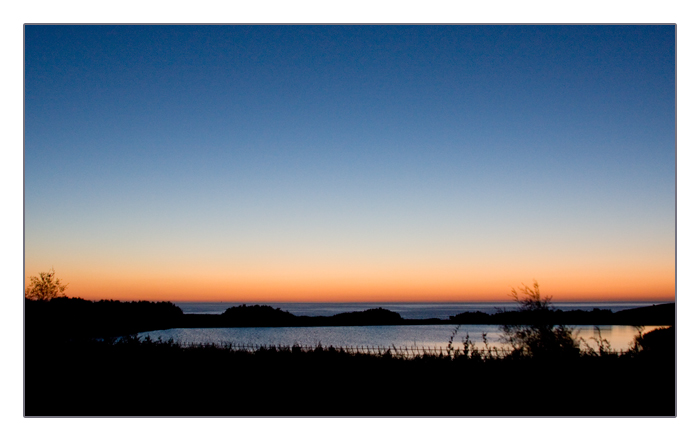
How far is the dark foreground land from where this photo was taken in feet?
21.2

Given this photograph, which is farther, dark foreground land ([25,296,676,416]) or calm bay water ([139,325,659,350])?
calm bay water ([139,325,659,350])

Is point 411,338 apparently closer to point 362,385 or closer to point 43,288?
point 362,385

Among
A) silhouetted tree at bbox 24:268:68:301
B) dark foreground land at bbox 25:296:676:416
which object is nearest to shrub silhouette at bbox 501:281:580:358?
dark foreground land at bbox 25:296:676:416

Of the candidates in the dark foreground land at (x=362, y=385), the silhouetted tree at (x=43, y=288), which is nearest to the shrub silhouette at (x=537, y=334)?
the dark foreground land at (x=362, y=385)

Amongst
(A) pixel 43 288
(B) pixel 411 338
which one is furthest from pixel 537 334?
(A) pixel 43 288

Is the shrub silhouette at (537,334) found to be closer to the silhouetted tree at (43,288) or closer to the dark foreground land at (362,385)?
the dark foreground land at (362,385)

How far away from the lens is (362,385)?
7020mm

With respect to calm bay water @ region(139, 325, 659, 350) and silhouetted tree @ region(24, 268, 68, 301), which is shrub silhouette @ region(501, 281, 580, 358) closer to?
calm bay water @ region(139, 325, 659, 350)
